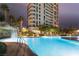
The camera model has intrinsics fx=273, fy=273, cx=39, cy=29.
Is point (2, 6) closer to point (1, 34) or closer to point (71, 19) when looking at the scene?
point (1, 34)

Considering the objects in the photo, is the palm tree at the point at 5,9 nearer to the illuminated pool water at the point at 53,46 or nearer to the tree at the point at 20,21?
the tree at the point at 20,21

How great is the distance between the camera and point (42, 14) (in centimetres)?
345

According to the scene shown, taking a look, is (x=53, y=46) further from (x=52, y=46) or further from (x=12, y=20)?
(x=12, y=20)

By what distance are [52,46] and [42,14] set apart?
42 centimetres

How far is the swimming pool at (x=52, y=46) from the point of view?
3369 mm

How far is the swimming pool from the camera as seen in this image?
3369mm

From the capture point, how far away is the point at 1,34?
341cm

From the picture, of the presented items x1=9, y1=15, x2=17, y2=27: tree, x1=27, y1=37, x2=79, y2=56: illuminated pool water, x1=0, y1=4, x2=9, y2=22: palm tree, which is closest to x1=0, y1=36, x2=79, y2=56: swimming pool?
x1=27, y1=37, x2=79, y2=56: illuminated pool water

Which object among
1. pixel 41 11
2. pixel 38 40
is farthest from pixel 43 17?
pixel 38 40

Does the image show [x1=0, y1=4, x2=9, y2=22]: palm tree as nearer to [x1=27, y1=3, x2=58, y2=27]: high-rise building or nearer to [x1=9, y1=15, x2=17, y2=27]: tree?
[x1=9, y1=15, x2=17, y2=27]: tree

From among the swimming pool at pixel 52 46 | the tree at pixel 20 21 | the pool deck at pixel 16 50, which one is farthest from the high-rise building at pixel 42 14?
the pool deck at pixel 16 50

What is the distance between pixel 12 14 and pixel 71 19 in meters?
0.74

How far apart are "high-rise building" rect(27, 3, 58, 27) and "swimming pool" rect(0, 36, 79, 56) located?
7.5 inches

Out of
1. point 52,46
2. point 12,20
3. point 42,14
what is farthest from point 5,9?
point 52,46
